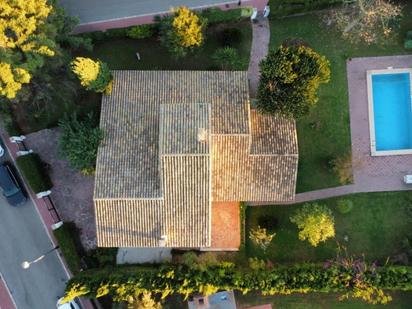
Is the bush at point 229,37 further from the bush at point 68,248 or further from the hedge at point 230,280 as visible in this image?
the bush at point 68,248

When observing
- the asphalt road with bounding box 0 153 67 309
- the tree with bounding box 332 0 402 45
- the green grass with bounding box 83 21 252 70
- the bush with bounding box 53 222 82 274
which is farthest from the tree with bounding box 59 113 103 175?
the tree with bounding box 332 0 402 45

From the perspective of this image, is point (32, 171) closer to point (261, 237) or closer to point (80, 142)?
point (80, 142)

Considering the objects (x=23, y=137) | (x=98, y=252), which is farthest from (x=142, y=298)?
(x=23, y=137)

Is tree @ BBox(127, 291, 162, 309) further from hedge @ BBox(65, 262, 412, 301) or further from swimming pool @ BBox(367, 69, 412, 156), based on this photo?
swimming pool @ BBox(367, 69, 412, 156)

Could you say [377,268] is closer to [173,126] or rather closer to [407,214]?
[407,214]

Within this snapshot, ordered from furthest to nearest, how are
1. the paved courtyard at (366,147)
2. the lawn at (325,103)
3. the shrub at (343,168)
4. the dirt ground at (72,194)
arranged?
the paved courtyard at (366,147) → the lawn at (325,103) → the dirt ground at (72,194) → the shrub at (343,168)

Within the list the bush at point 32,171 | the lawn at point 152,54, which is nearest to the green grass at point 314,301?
the bush at point 32,171
